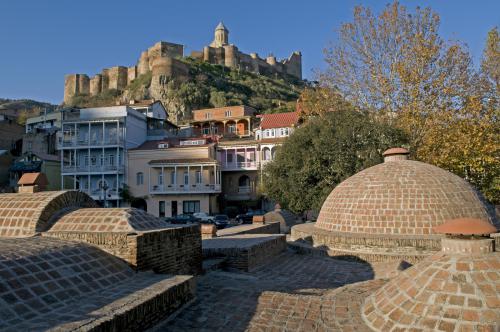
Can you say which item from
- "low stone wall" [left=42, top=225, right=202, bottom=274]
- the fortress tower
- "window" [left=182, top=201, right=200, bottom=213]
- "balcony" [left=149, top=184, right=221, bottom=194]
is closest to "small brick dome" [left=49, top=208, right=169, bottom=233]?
"low stone wall" [left=42, top=225, right=202, bottom=274]

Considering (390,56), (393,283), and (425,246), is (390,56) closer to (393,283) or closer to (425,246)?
(425,246)

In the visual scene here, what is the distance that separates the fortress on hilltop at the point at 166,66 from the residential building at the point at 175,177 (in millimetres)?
33467

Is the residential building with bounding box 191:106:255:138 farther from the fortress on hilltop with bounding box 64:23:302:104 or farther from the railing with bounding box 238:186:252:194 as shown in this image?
the fortress on hilltop with bounding box 64:23:302:104

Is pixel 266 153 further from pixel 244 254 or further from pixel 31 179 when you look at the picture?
pixel 31 179

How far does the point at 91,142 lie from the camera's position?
129 feet

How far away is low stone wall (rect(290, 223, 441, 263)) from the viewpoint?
11.6 meters

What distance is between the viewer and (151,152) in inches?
1522

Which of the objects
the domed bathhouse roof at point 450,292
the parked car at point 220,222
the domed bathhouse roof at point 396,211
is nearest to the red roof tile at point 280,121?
the parked car at point 220,222

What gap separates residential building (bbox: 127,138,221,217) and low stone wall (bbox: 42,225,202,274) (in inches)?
1096

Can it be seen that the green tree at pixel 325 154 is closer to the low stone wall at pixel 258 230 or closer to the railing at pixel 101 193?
the low stone wall at pixel 258 230

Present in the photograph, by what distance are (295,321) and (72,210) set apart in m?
5.47

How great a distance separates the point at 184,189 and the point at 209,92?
37.5 meters

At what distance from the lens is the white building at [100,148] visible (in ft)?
126

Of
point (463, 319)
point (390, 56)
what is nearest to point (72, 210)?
point (463, 319)
